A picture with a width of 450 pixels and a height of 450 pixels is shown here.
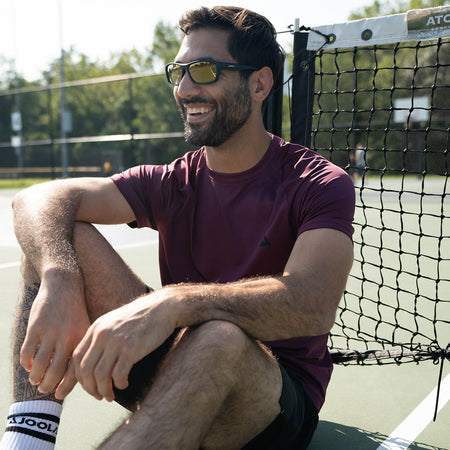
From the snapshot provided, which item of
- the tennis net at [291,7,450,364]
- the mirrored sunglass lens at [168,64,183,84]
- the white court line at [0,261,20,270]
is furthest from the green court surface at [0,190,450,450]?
the white court line at [0,261,20,270]

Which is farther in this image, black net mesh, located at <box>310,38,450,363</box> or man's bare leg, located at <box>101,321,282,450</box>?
black net mesh, located at <box>310,38,450,363</box>

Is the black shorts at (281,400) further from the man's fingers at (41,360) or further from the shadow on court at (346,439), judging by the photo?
the shadow on court at (346,439)

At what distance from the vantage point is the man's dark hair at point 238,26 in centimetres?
222

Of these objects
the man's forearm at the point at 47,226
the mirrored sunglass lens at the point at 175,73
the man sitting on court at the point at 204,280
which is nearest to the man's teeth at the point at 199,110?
the man sitting on court at the point at 204,280

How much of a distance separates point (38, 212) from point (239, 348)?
3.56 ft

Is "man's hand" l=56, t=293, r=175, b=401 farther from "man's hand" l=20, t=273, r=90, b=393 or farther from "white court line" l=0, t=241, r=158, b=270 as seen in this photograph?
"white court line" l=0, t=241, r=158, b=270

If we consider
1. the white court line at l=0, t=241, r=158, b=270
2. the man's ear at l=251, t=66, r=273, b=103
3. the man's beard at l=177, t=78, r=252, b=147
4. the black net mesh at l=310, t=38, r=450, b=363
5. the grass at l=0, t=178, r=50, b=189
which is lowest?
the grass at l=0, t=178, r=50, b=189

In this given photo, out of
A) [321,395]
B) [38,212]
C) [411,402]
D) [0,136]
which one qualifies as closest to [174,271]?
[38,212]

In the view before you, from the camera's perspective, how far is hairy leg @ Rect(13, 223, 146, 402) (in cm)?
195

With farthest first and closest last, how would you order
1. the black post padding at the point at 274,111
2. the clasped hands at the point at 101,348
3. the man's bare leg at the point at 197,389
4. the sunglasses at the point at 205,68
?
the black post padding at the point at 274,111 < the sunglasses at the point at 205,68 < the clasped hands at the point at 101,348 < the man's bare leg at the point at 197,389

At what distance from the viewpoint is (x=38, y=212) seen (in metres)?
2.23

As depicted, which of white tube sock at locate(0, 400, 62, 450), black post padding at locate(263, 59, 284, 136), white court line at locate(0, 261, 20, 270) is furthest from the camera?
white court line at locate(0, 261, 20, 270)

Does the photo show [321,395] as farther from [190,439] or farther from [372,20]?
[372,20]

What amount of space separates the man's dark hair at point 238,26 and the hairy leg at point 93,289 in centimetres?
84
